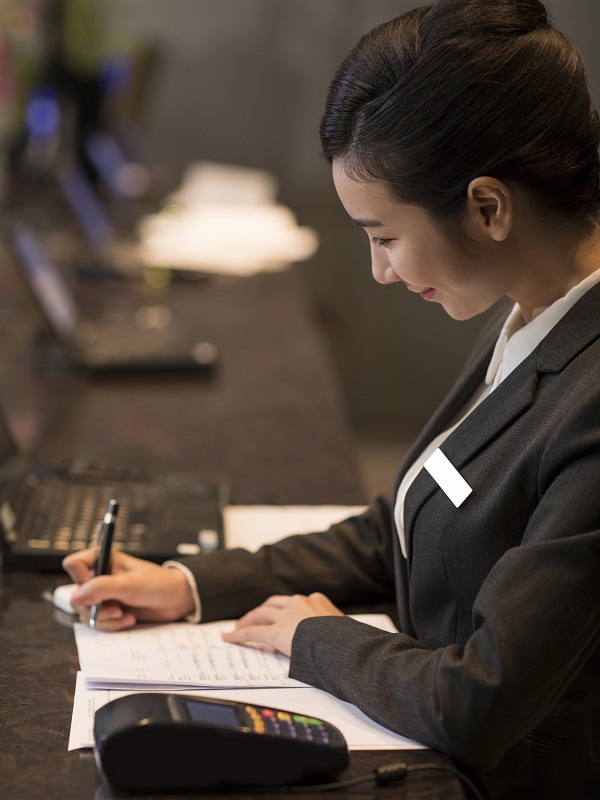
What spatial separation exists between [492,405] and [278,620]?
0.38 metres

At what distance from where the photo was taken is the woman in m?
1.08

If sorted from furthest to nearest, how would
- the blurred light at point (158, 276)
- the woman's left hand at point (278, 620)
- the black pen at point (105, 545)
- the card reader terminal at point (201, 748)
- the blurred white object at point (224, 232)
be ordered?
the blurred white object at point (224, 232)
the blurred light at point (158, 276)
the black pen at point (105, 545)
the woman's left hand at point (278, 620)
the card reader terminal at point (201, 748)

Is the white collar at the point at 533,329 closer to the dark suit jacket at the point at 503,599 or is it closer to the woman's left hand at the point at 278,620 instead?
the dark suit jacket at the point at 503,599

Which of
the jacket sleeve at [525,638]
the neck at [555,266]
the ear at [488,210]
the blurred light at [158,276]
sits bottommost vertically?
the blurred light at [158,276]

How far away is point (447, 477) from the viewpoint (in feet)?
4.23

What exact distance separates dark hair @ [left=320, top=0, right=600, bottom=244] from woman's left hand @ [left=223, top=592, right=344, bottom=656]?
0.49 metres

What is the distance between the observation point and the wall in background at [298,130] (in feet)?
18.6

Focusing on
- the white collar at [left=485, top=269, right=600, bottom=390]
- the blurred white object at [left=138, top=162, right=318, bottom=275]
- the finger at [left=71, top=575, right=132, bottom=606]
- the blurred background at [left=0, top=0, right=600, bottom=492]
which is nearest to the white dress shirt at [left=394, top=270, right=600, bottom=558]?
the white collar at [left=485, top=269, right=600, bottom=390]

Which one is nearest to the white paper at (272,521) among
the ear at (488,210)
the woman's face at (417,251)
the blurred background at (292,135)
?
the woman's face at (417,251)

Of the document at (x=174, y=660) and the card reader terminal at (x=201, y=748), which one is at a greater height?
the card reader terminal at (x=201, y=748)

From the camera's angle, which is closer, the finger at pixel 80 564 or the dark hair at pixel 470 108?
the dark hair at pixel 470 108

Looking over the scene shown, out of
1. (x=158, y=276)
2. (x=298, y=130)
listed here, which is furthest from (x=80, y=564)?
(x=298, y=130)

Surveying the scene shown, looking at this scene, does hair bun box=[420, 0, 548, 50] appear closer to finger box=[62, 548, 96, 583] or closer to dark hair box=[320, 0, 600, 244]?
dark hair box=[320, 0, 600, 244]

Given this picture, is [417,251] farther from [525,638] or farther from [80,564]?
[80,564]
